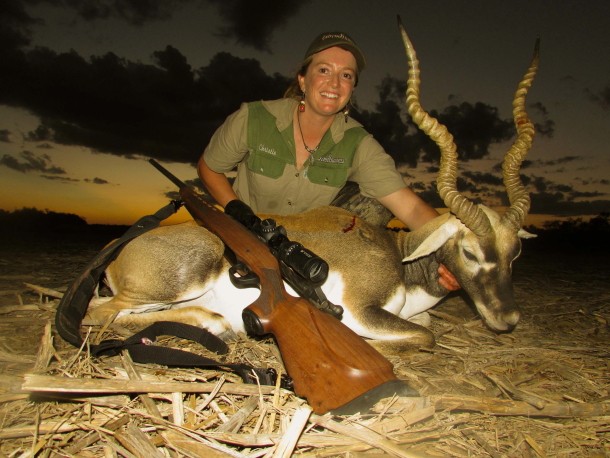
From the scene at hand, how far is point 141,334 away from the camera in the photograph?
3371 mm

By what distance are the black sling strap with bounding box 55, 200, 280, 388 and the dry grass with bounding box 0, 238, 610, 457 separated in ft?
0.37

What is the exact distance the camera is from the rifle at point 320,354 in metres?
2.34

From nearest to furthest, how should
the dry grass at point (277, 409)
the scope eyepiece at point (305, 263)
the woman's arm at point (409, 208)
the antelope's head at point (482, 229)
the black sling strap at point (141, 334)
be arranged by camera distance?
the dry grass at point (277, 409) < the black sling strap at point (141, 334) < the scope eyepiece at point (305, 263) < the antelope's head at point (482, 229) < the woman's arm at point (409, 208)

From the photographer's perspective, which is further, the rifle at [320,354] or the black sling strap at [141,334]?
the black sling strap at [141,334]

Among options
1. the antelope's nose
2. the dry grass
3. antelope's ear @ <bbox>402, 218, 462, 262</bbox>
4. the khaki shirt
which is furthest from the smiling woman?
the dry grass

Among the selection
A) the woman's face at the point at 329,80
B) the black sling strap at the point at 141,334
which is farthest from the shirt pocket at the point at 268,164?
the black sling strap at the point at 141,334

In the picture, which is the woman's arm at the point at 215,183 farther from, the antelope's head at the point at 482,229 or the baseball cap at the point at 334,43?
the antelope's head at the point at 482,229

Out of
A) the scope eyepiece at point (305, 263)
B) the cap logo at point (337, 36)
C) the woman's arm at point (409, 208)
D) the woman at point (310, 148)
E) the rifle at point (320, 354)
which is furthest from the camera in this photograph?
the woman at point (310, 148)

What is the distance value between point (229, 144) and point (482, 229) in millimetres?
3206

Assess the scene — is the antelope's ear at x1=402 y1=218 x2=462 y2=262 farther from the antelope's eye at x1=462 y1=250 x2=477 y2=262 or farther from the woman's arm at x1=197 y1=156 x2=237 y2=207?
the woman's arm at x1=197 y1=156 x2=237 y2=207

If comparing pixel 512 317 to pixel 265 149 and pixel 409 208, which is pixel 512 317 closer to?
pixel 409 208

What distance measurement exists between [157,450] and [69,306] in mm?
1825

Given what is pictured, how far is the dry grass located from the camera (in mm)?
2092

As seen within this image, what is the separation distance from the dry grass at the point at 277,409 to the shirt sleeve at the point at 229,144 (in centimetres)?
258
